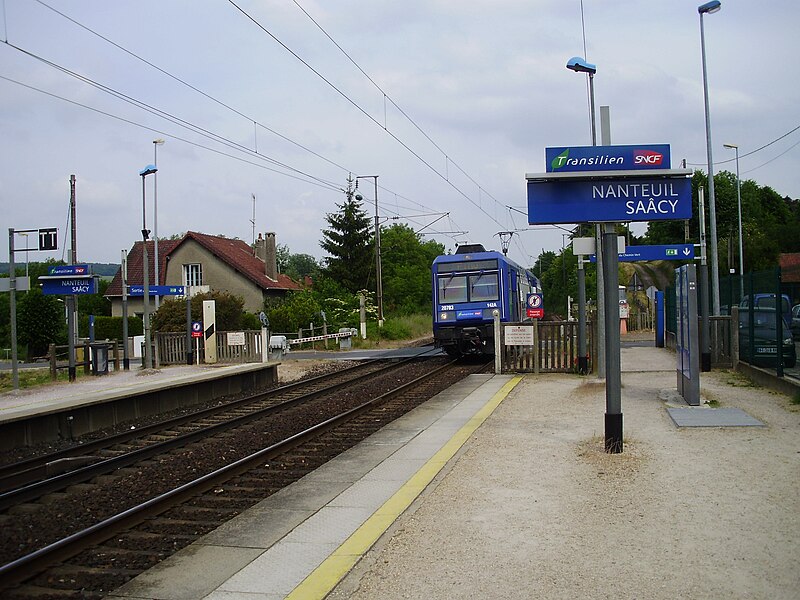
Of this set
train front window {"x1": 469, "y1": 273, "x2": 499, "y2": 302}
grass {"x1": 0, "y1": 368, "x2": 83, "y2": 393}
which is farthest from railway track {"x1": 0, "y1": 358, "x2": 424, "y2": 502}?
grass {"x1": 0, "y1": 368, "x2": 83, "y2": 393}

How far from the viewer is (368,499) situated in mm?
7477

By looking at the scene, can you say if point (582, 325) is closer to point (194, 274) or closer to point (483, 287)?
point (483, 287)

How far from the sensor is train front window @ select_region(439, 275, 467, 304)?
25.6 meters

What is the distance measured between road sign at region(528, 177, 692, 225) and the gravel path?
105 inches

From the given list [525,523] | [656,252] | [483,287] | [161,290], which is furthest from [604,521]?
[161,290]

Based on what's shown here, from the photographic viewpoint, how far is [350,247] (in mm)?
62875

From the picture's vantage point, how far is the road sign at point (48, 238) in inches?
827

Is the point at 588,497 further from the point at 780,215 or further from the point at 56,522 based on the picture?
the point at 780,215

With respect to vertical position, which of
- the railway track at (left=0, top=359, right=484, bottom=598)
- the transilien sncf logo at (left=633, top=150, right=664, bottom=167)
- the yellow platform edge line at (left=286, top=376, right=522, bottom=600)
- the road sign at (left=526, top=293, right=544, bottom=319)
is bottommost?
the railway track at (left=0, top=359, right=484, bottom=598)

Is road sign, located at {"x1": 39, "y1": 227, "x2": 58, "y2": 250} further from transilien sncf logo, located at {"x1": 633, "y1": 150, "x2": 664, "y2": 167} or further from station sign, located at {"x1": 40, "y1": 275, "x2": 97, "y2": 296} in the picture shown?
transilien sncf logo, located at {"x1": 633, "y1": 150, "x2": 664, "y2": 167}

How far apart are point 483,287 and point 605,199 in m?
16.1

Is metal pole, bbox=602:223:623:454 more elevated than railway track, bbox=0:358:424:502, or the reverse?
metal pole, bbox=602:223:623:454

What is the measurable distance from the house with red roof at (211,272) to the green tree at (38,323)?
19.9 feet

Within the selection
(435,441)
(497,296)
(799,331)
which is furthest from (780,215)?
(435,441)
